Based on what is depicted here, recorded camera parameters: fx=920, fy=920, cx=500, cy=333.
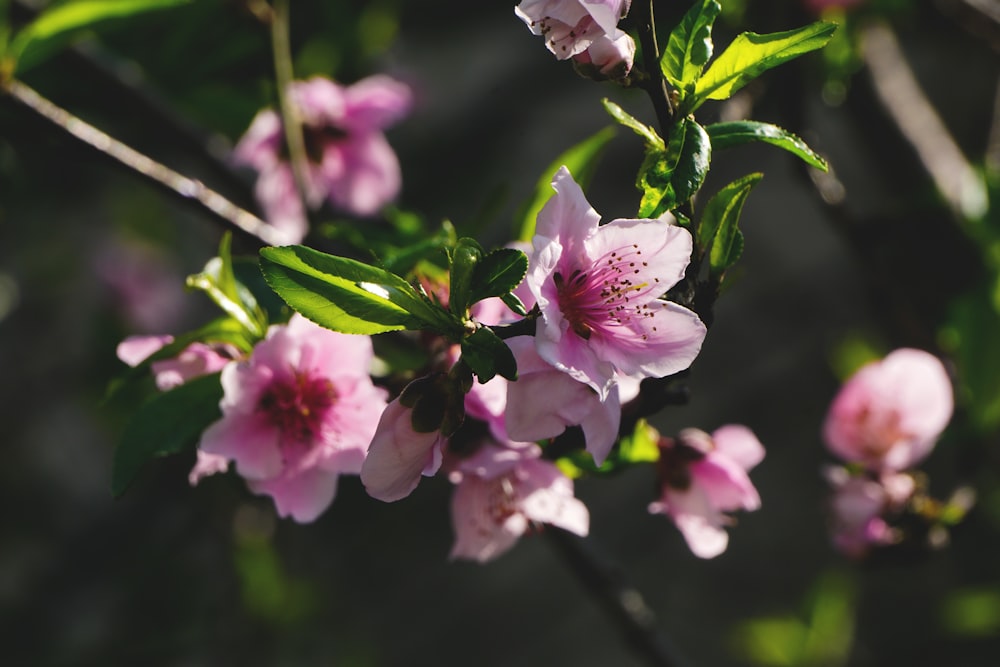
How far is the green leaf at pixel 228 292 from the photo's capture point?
0.70 meters

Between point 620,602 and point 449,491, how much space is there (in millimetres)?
1832

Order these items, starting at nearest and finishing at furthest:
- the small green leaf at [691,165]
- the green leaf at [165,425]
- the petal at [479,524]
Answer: the small green leaf at [691,165] < the green leaf at [165,425] < the petal at [479,524]

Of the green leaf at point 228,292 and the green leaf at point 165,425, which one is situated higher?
the green leaf at point 228,292

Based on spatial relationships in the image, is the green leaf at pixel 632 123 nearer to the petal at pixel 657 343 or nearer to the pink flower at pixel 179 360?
the petal at pixel 657 343

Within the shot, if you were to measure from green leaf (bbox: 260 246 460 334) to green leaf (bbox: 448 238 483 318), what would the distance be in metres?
0.02

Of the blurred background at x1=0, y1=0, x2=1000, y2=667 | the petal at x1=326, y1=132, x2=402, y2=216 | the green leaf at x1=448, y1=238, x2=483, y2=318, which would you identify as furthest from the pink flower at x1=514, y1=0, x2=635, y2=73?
the blurred background at x1=0, y1=0, x2=1000, y2=667

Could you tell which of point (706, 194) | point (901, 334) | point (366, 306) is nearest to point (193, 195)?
point (366, 306)

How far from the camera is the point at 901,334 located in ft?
4.30

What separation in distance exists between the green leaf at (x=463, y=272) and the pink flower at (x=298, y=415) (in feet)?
0.45

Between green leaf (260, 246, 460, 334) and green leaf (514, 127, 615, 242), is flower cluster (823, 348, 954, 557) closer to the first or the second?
green leaf (514, 127, 615, 242)

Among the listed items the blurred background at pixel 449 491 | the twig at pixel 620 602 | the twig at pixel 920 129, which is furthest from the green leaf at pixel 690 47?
the blurred background at pixel 449 491

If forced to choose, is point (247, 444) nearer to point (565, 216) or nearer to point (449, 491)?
point (565, 216)

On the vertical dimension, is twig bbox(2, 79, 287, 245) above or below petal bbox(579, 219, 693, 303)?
below

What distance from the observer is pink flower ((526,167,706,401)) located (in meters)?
0.53
